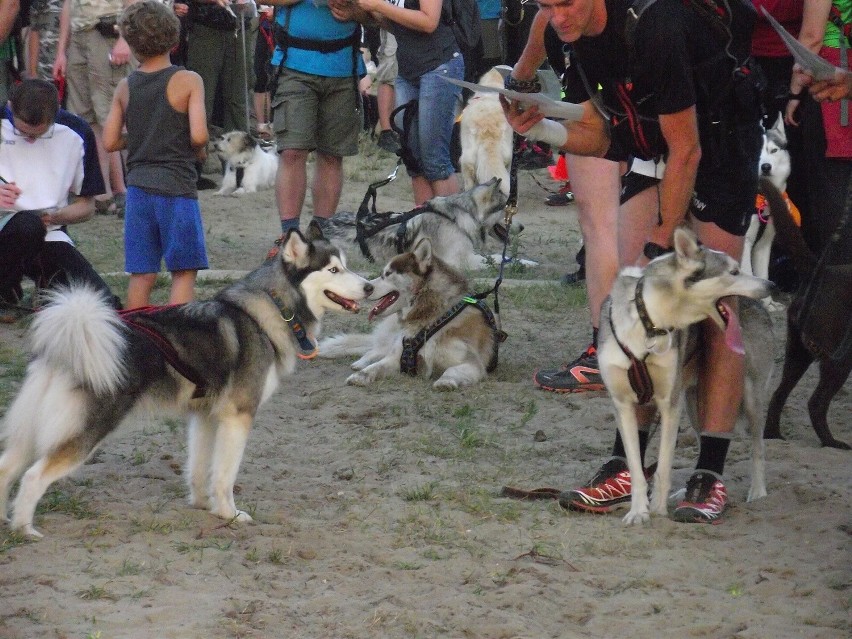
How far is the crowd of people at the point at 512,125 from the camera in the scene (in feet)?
13.0

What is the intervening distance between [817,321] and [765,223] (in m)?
4.18

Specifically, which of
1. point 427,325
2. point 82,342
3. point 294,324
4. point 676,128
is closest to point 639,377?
point 676,128

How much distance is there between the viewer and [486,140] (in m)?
11.1

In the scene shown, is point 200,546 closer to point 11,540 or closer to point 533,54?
point 11,540

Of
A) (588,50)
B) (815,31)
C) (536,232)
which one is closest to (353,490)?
(588,50)

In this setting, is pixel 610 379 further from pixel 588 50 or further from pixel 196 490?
pixel 196 490

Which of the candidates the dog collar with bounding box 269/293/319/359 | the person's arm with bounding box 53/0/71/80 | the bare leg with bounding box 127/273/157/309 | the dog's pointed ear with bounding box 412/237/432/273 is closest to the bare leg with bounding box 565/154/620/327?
the dog's pointed ear with bounding box 412/237/432/273

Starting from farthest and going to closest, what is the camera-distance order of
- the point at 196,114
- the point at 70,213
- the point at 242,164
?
1. the point at 242,164
2. the point at 70,213
3. the point at 196,114

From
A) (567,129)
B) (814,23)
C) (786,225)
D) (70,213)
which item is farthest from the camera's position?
→ (70,213)

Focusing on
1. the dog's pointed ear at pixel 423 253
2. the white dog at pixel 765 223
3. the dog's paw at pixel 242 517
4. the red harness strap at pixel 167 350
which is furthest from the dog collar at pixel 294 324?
the white dog at pixel 765 223

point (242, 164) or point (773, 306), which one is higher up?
point (242, 164)

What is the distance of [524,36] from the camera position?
1215 cm

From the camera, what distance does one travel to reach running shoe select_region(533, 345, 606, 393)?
20.0 feet

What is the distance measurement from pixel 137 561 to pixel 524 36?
30.8ft
